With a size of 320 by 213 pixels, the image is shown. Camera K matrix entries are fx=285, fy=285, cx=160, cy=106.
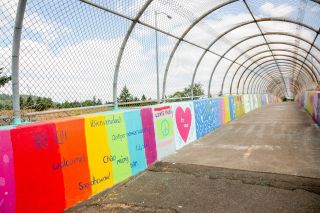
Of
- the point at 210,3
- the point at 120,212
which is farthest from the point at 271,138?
the point at 120,212

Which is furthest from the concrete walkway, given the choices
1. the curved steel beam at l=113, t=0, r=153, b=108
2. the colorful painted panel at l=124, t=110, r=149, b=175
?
the curved steel beam at l=113, t=0, r=153, b=108

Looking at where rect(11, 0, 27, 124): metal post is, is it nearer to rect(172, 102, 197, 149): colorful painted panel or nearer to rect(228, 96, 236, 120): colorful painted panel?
rect(172, 102, 197, 149): colorful painted panel

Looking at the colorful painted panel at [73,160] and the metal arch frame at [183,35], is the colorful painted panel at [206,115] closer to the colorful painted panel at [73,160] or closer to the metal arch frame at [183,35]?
the metal arch frame at [183,35]

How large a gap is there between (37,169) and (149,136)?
3.22m

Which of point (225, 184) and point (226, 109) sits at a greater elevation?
point (226, 109)

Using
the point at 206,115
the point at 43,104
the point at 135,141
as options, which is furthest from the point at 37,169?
the point at 206,115

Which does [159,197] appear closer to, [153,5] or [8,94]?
[8,94]

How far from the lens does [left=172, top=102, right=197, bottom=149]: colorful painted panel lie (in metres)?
8.48

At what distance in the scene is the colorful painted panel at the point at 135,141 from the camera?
235 inches

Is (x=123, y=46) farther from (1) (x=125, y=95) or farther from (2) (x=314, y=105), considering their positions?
(2) (x=314, y=105)

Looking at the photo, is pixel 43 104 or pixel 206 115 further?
pixel 206 115

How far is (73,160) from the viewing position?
177 inches

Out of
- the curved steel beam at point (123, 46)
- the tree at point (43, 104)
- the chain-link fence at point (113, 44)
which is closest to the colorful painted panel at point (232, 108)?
the chain-link fence at point (113, 44)

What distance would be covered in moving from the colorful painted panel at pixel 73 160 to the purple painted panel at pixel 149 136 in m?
1.99
